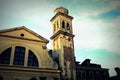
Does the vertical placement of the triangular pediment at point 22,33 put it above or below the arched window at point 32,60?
above

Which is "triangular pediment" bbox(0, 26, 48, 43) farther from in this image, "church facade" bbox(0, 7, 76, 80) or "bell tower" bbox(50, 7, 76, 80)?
"bell tower" bbox(50, 7, 76, 80)

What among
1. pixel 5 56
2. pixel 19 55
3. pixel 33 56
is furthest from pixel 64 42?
pixel 5 56

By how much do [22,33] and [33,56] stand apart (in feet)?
13.0

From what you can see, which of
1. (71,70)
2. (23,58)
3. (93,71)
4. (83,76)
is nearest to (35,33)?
(23,58)

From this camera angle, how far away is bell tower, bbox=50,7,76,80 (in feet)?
73.9

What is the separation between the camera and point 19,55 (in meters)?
20.3

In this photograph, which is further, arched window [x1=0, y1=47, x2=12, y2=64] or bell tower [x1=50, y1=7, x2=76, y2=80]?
bell tower [x1=50, y1=7, x2=76, y2=80]

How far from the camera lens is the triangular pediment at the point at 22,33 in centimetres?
2085

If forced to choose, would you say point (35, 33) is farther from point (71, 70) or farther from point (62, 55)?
point (71, 70)

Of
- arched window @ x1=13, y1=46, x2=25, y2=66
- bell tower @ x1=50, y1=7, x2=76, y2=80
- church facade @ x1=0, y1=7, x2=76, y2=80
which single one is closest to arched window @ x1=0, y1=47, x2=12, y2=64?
church facade @ x1=0, y1=7, x2=76, y2=80

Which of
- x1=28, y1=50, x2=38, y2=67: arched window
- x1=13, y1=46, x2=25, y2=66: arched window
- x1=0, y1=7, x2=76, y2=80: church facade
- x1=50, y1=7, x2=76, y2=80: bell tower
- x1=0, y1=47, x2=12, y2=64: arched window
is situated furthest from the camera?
Result: x1=50, y1=7, x2=76, y2=80: bell tower

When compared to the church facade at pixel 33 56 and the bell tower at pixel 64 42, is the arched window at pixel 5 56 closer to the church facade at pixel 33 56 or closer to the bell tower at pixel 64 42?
the church facade at pixel 33 56

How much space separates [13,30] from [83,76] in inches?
717

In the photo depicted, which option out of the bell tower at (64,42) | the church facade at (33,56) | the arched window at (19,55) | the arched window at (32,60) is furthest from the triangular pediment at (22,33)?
the bell tower at (64,42)
